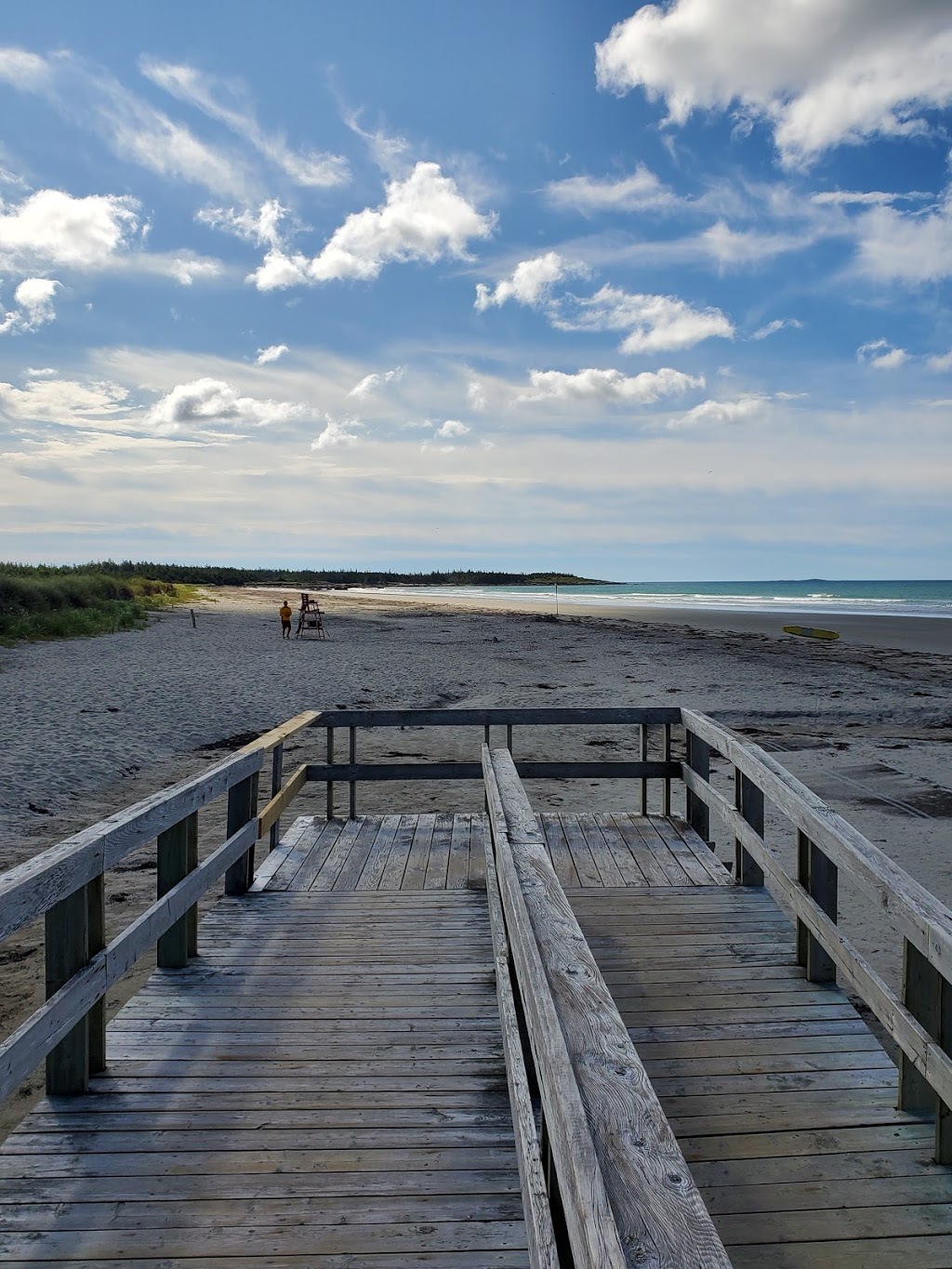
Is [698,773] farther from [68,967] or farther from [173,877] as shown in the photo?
[68,967]

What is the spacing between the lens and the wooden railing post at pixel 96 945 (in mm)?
3279

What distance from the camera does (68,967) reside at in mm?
3068

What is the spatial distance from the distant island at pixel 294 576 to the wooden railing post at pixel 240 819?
1613 inches

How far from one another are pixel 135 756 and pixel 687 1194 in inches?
469

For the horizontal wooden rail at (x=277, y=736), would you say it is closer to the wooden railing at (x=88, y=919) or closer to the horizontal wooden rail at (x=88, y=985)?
the wooden railing at (x=88, y=919)

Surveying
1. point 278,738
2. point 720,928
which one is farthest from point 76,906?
point 720,928

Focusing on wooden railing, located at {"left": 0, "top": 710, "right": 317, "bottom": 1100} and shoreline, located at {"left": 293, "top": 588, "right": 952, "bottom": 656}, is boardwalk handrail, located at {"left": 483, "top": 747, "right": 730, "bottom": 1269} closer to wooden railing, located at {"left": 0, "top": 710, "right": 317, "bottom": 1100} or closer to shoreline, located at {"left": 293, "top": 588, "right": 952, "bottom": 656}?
wooden railing, located at {"left": 0, "top": 710, "right": 317, "bottom": 1100}

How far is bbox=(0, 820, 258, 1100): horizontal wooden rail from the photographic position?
2547 mm

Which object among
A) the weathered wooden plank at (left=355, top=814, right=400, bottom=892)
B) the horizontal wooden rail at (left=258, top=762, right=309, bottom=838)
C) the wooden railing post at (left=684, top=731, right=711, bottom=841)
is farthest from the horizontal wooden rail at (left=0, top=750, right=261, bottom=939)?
the wooden railing post at (left=684, top=731, right=711, bottom=841)

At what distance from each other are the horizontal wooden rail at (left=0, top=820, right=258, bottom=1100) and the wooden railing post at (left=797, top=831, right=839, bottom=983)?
2896 millimetres

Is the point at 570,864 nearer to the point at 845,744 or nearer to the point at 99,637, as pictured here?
the point at 845,744

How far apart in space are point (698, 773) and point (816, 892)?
2.48m

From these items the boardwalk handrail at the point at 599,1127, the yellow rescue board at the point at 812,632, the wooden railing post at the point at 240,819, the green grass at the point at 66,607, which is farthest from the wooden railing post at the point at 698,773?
the yellow rescue board at the point at 812,632

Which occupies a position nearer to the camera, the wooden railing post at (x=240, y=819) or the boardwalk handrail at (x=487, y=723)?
the wooden railing post at (x=240, y=819)
